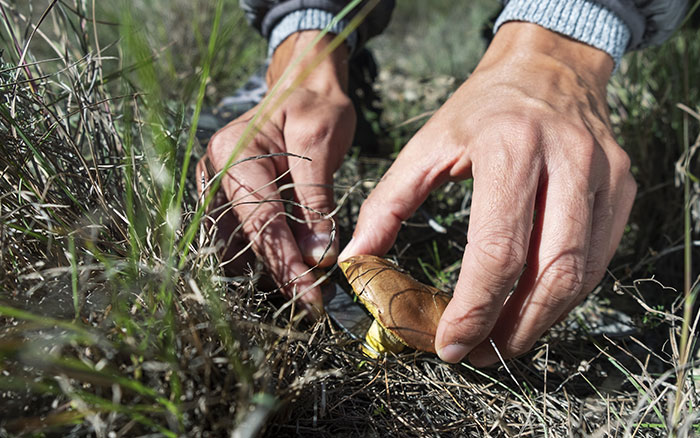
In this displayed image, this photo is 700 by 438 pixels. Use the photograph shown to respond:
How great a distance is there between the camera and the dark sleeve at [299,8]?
1.80 metres

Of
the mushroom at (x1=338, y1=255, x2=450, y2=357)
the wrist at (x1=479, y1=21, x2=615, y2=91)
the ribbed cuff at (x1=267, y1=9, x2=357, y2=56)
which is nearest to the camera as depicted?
the mushroom at (x1=338, y1=255, x2=450, y2=357)

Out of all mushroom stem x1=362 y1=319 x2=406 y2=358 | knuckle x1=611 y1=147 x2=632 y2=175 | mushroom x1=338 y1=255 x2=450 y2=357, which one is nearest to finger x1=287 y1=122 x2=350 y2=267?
mushroom x1=338 y1=255 x2=450 y2=357

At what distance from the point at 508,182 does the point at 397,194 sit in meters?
0.30

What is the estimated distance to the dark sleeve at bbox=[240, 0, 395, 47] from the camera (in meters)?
1.80

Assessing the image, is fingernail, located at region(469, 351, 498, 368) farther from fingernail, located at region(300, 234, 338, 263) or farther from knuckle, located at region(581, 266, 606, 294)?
fingernail, located at region(300, 234, 338, 263)

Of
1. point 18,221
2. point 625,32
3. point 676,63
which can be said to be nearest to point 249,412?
point 18,221

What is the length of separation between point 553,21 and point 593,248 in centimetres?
72

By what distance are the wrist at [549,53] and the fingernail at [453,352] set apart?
851mm

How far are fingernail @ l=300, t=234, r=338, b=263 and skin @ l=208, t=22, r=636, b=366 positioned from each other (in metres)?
0.01

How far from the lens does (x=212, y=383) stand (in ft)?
2.80

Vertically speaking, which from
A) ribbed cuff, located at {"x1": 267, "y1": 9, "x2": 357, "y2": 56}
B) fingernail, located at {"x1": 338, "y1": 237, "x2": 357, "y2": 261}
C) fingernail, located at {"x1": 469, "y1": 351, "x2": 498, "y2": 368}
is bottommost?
fingernail, located at {"x1": 469, "y1": 351, "x2": 498, "y2": 368}

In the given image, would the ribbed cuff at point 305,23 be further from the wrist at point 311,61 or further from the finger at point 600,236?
the finger at point 600,236

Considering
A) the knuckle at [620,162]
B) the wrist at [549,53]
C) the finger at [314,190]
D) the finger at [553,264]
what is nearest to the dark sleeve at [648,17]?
the wrist at [549,53]

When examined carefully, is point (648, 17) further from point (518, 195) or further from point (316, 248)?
point (316, 248)
